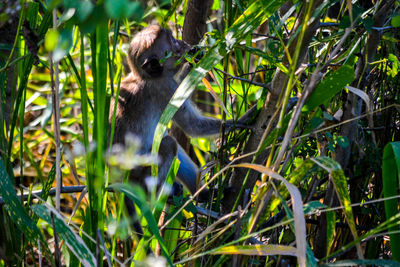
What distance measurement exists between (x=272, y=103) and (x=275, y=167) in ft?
2.10

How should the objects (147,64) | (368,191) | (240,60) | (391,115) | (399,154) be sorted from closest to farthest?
(399,154) < (391,115) < (368,191) < (240,60) < (147,64)

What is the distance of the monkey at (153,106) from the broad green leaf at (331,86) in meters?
2.23

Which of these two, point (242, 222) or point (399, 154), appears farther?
point (242, 222)

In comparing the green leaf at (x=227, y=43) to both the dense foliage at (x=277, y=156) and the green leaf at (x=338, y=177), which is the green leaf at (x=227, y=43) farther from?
the green leaf at (x=338, y=177)

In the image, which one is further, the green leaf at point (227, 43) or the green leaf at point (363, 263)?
the green leaf at point (227, 43)

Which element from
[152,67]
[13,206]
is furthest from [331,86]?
[152,67]

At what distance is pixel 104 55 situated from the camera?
1.77 metres

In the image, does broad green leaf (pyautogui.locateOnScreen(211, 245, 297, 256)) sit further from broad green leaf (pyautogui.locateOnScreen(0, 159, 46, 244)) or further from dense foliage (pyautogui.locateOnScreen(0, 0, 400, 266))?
broad green leaf (pyautogui.locateOnScreen(0, 159, 46, 244))

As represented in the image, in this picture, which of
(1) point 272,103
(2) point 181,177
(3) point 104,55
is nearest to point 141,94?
(2) point 181,177

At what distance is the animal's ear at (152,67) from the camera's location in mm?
3988

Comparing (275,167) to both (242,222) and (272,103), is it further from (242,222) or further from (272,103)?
(272,103)

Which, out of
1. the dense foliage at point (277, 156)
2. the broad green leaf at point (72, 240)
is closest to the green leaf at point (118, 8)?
the dense foliage at point (277, 156)

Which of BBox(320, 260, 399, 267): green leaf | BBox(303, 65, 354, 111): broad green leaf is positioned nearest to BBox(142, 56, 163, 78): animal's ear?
BBox(303, 65, 354, 111): broad green leaf

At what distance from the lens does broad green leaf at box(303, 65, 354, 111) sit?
1.65 meters
